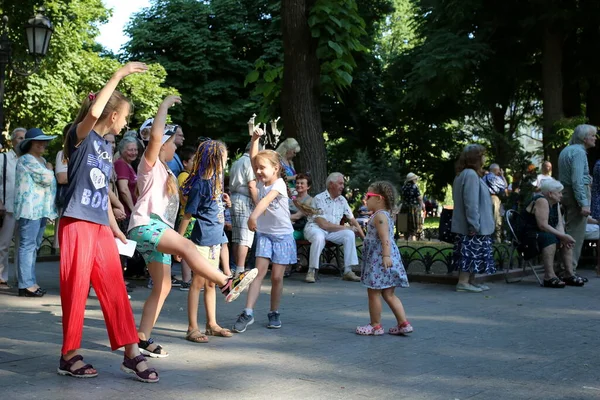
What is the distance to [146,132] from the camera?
839 cm

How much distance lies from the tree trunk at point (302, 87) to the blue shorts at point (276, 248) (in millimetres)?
6059

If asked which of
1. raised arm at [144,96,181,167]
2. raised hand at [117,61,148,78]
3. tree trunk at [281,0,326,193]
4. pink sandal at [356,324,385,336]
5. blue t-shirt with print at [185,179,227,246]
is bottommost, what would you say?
pink sandal at [356,324,385,336]

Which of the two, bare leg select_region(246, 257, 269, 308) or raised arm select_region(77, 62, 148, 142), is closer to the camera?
raised arm select_region(77, 62, 148, 142)

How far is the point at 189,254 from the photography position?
5.63 m

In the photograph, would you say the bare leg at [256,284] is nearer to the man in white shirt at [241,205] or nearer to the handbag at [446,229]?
the man in white shirt at [241,205]

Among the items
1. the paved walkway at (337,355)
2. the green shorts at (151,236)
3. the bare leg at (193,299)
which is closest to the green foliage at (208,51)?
the paved walkway at (337,355)

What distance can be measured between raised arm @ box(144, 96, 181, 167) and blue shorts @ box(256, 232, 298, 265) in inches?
73.6

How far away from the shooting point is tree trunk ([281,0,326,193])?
13297mm

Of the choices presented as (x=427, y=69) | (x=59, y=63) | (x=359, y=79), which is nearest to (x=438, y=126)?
(x=359, y=79)

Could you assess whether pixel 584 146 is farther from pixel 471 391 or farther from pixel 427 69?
pixel 427 69

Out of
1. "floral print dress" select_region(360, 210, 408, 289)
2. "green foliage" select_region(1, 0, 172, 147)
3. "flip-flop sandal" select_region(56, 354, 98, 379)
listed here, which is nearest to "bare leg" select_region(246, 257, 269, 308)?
"floral print dress" select_region(360, 210, 408, 289)

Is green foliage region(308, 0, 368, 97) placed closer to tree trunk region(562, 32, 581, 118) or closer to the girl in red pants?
the girl in red pants

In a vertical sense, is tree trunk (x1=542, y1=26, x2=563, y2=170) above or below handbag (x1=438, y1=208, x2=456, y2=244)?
above

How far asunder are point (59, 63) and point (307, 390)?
34.6 m
